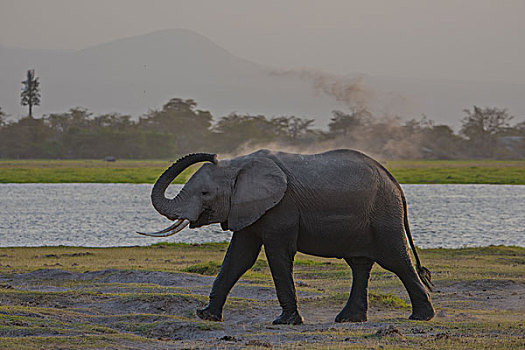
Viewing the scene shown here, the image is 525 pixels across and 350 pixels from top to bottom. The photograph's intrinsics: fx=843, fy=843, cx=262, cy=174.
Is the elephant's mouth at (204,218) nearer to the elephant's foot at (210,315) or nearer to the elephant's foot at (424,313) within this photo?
the elephant's foot at (210,315)

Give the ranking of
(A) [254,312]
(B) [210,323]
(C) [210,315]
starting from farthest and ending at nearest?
(A) [254,312], (C) [210,315], (B) [210,323]

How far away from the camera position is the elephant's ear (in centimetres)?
938

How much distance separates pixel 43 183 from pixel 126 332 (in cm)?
4906

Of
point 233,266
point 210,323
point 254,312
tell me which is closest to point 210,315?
point 210,323

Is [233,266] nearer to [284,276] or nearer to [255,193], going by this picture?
[284,276]

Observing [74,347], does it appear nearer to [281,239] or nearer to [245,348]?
[245,348]

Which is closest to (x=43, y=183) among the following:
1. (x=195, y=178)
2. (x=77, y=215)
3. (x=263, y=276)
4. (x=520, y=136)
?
(x=77, y=215)

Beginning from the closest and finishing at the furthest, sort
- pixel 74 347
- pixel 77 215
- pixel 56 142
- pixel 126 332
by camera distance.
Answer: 1. pixel 74 347
2. pixel 126 332
3. pixel 77 215
4. pixel 56 142

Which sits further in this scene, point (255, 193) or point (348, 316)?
point (348, 316)

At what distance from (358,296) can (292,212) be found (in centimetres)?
145

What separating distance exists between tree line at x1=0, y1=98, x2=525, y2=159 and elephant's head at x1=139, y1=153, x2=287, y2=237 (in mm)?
79535

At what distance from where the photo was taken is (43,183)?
56.3m

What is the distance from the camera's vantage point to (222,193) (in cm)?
957

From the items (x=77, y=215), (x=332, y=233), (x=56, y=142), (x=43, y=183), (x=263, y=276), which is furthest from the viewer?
(x=56, y=142)
